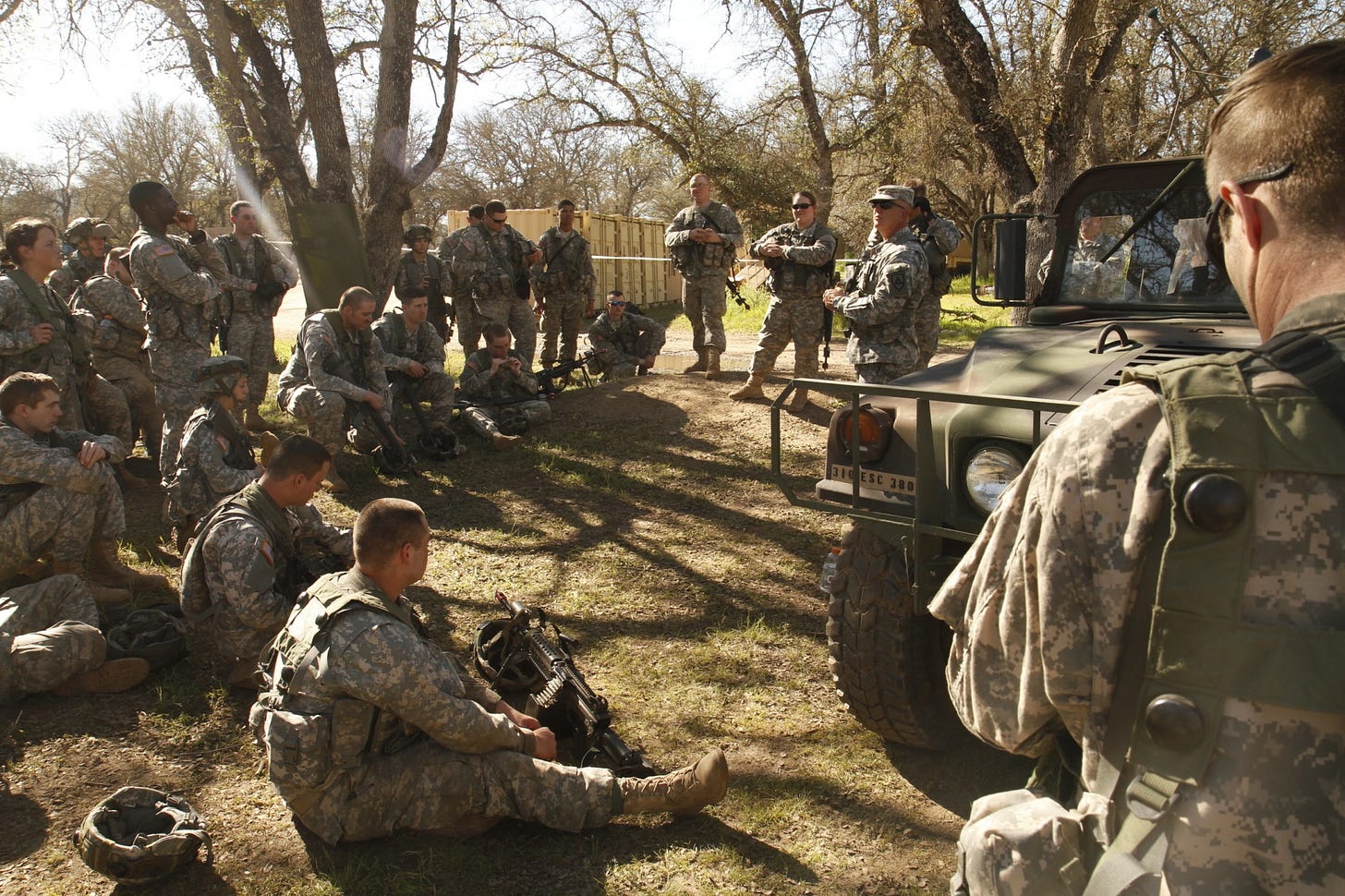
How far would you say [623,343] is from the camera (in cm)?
1055

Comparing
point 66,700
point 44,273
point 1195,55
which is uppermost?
point 1195,55

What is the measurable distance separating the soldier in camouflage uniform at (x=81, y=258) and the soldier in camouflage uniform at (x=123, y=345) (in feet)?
3.37

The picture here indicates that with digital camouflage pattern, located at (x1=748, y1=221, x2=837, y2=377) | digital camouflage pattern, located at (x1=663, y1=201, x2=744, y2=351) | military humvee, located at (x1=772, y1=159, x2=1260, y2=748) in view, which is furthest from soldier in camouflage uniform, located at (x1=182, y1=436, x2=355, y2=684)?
digital camouflage pattern, located at (x1=663, y1=201, x2=744, y2=351)

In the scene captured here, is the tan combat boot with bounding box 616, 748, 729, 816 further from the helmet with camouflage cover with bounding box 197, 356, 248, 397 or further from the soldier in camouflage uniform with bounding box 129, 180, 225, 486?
the soldier in camouflage uniform with bounding box 129, 180, 225, 486

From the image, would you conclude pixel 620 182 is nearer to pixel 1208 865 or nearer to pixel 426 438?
pixel 426 438

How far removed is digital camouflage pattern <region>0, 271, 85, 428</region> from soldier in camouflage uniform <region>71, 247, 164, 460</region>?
0.77 meters

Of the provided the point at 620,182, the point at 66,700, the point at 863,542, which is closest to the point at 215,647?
the point at 66,700

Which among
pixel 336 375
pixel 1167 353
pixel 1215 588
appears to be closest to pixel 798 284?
pixel 336 375

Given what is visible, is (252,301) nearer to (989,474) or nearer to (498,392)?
(498,392)

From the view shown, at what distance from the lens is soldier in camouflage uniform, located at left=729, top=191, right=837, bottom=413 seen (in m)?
7.70

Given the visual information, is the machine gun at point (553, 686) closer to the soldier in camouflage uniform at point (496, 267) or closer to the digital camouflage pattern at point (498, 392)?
the digital camouflage pattern at point (498, 392)

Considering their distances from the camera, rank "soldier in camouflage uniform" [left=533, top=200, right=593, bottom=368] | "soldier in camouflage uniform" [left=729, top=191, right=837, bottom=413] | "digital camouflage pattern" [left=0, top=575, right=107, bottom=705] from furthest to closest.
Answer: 1. "soldier in camouflage uniform" [left=533, top=200, right=593, bottom=368]
2. "soldier in camouflage uniform" [left=729, top=191, right=837, bottom=413]
3. "digital camouflage pattern" [left=0, top=575, right=107, bottom=705]

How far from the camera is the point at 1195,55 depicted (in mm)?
14719

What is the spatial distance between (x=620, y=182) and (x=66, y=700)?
45.2 metres
